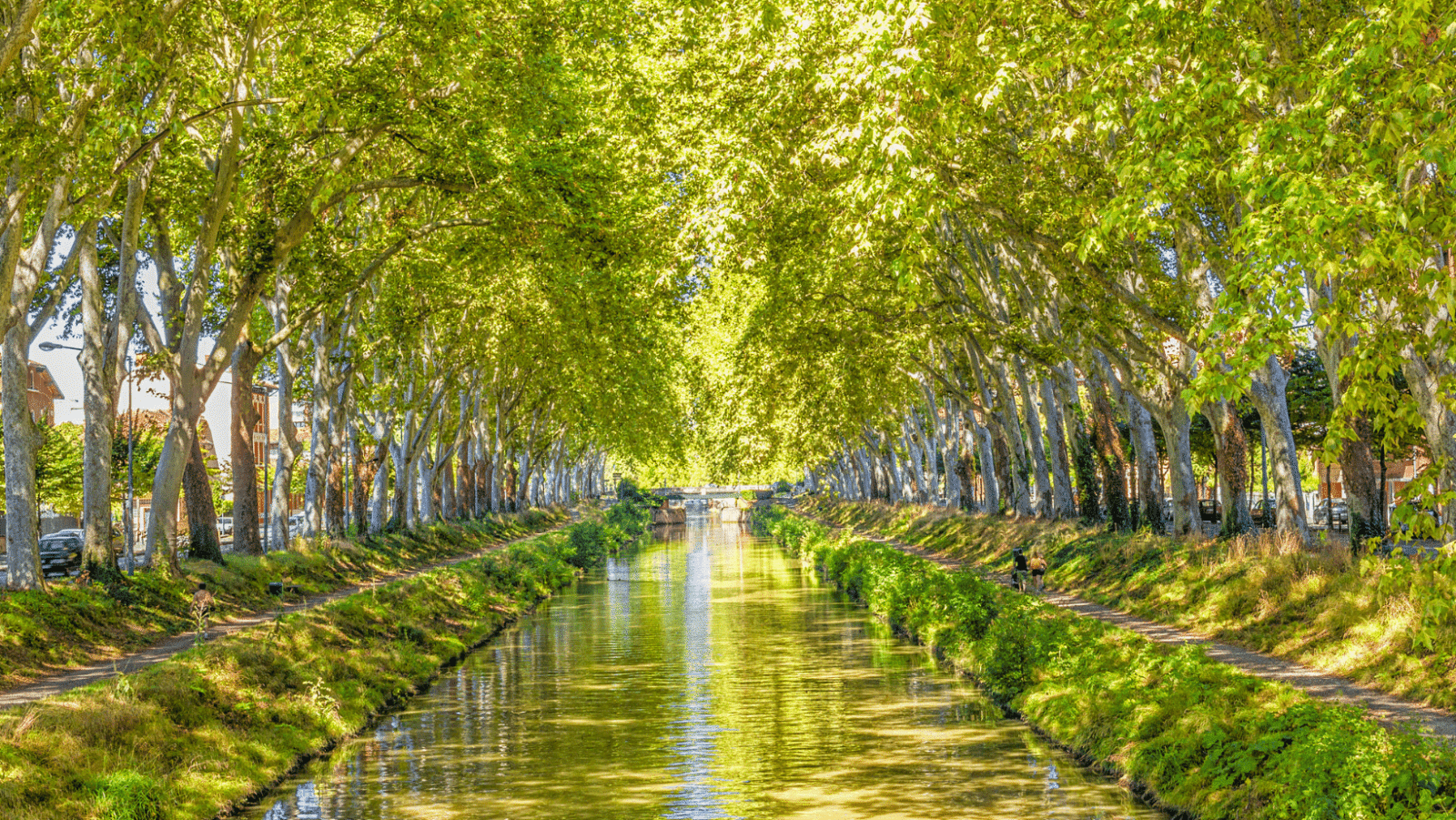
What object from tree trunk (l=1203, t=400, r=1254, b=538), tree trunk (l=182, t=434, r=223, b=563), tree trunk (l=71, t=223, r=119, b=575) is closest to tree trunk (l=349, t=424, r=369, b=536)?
tree trunk (l=182, t=434, r=223, b=563)

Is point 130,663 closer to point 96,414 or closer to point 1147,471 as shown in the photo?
point 96,414

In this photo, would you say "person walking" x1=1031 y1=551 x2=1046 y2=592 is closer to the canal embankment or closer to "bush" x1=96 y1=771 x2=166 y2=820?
the canal embankment

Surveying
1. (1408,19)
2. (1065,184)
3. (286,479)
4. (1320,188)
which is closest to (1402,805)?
(1320,188)

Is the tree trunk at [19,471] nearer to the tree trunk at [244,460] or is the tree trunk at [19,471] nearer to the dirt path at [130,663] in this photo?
the dirt path at [130,663]

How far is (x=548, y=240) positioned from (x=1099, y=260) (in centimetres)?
935

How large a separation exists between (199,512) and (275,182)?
7.72 metres

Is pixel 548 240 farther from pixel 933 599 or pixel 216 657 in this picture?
pixel 933 599

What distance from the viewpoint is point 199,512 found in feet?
90.8

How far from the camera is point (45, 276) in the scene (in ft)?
82.7

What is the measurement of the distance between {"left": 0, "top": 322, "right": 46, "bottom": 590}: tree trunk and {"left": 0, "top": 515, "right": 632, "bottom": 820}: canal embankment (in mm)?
3255

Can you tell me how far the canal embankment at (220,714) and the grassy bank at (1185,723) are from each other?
31.8ft

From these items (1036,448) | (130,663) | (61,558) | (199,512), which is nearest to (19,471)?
(130,663)

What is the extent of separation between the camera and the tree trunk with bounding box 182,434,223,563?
27.5 metres

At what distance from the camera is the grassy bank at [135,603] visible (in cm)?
1833
